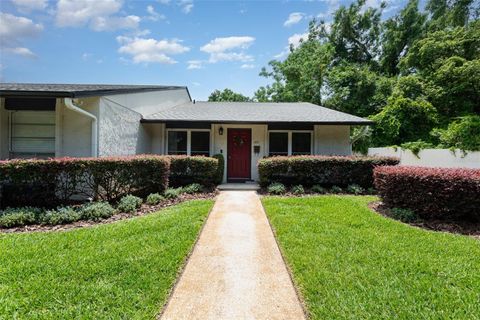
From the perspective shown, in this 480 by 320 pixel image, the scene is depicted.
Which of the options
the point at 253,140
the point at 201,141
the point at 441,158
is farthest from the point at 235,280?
the point at 441,158

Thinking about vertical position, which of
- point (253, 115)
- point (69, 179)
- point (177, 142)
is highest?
point (253, 115)

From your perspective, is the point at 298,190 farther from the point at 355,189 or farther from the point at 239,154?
the point at 239,154

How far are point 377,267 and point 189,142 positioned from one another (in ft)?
31.3

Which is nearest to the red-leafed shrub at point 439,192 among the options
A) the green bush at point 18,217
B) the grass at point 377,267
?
the grass at point 377,267

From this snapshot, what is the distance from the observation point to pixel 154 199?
7340 mm

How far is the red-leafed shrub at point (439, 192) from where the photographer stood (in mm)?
5770

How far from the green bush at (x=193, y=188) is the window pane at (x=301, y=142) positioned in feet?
16.7

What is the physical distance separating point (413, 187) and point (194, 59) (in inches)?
544

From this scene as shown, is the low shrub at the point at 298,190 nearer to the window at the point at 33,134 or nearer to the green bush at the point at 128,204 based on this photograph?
the green bush at the point at 128,204

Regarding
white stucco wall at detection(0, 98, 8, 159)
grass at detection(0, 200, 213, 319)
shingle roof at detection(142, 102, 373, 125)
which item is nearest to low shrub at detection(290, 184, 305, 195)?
shingle roof at detection(142, 102, 373, 125)

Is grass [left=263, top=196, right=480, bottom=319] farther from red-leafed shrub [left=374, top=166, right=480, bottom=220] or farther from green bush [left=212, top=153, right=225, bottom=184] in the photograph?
green bush [left=212, top=153, right=225, bottom=184]

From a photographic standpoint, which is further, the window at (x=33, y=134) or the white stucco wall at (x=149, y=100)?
the white stucco wall at (x=149, y=100)

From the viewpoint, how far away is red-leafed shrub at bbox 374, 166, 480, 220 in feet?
18.9

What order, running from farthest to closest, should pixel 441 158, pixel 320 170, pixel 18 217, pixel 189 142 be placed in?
pixel 189 142 < pixel 441 158 < pixel 320 170 < pixel 18 217
